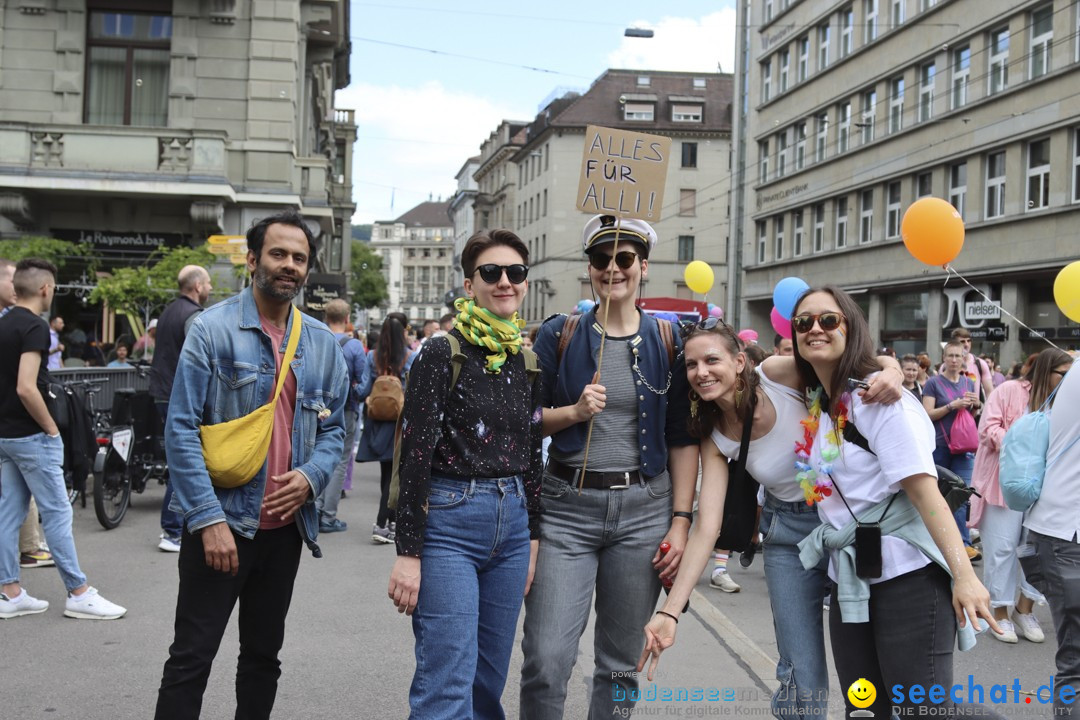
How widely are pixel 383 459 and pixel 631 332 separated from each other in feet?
19.7

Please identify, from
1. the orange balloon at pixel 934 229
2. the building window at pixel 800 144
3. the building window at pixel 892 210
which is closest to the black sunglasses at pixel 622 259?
the orange balloon at pixel 934 229

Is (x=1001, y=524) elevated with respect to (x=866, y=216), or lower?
lower

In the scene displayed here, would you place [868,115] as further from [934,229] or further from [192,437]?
[192,437]

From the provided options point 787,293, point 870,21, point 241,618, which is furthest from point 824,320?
point 870,21

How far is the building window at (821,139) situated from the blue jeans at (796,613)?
35.7 m

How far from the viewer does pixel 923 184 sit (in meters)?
31.2

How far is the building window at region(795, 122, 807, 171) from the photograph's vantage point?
3906 centimetres

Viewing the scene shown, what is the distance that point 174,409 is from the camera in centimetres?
349

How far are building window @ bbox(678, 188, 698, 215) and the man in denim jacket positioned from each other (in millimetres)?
64223

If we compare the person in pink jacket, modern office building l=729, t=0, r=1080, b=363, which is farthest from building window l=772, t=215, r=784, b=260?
the person in pink jacket

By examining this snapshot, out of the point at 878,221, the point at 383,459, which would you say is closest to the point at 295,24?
the point at 383,459

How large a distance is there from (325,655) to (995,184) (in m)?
26.3

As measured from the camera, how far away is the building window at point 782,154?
41.0 m

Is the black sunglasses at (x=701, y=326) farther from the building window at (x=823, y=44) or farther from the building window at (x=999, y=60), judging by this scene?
the building window at (x=823, y=44)
